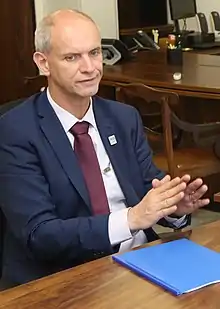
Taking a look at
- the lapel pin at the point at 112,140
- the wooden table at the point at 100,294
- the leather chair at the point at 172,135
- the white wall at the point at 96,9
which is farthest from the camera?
the white wall at the point at 96,9

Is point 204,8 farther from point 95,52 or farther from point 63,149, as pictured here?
point 63,149

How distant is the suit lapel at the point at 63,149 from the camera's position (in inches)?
75.2

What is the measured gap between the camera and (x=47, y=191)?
1865 millimetres

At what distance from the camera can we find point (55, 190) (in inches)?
74.7

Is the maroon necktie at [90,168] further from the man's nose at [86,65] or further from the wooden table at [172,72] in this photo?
the wooden table at [172,72]

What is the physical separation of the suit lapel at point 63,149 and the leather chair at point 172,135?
48.7 inches

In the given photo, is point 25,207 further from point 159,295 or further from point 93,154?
point 159,295

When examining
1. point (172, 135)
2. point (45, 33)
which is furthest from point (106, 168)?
Answer: point (172, 135)

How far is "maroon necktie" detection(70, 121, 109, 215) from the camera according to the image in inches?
76.5

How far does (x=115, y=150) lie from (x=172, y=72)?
83.2 inches

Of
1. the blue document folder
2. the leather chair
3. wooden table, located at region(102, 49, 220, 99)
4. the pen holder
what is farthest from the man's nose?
the pen holder

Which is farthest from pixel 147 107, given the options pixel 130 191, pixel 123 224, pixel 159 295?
pixel 159 295

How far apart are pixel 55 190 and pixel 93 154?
0.16 m

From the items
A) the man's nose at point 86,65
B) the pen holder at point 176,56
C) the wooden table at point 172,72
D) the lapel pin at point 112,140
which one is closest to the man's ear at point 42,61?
the man's nose at point 86,65
